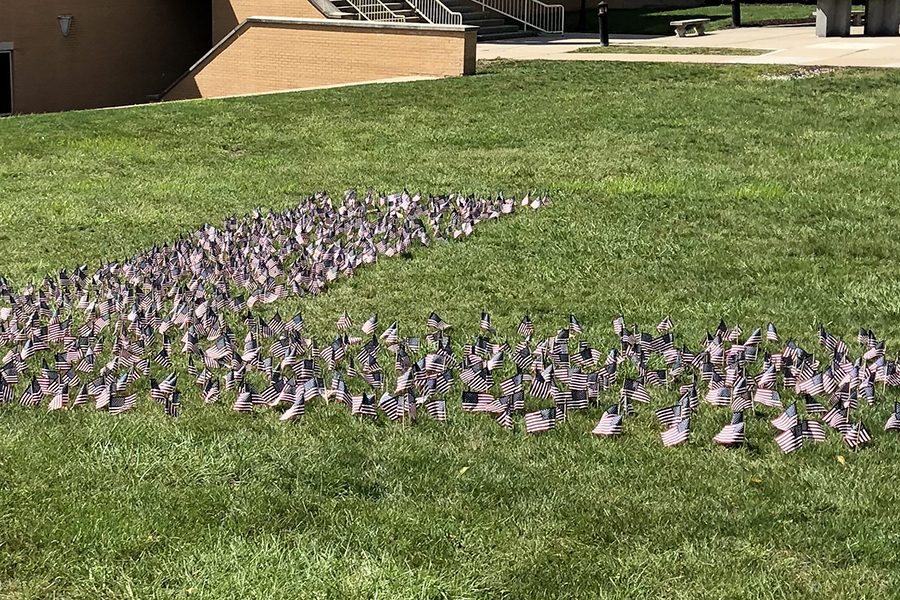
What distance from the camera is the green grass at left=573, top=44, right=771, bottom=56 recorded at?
2256 centimetres

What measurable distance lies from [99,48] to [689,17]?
17026 millimetres

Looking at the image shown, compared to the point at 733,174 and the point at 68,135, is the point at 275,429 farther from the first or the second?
the point at 68,135

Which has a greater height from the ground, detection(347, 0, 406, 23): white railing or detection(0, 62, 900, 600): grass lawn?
detection(347, 0, 406, 23): white railing

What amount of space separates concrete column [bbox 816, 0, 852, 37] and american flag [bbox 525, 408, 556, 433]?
2334 centimetres

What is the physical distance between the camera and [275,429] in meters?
5.22

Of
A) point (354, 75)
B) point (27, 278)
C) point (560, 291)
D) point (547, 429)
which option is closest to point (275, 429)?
point (547, 429)

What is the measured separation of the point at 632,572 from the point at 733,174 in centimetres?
758

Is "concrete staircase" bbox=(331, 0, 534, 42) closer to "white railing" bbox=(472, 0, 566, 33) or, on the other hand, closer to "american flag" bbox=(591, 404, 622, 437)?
"white railing" bbox=(472, 0, 566, 33)

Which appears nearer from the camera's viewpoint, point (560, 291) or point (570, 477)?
point (570, 477)


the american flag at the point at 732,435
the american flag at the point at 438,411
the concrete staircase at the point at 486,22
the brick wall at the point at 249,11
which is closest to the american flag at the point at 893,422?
the american flag at the point at 732,435

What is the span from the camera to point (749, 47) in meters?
24.4

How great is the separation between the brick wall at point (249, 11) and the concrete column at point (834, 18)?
1078 centimetres

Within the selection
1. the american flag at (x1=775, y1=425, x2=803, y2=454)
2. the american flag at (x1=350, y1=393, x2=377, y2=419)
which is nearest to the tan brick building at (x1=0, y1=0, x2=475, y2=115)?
the american flag at (x1=350, y1=393, x2=377, y2=419)

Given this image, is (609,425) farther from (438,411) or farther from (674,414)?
(438,411)
